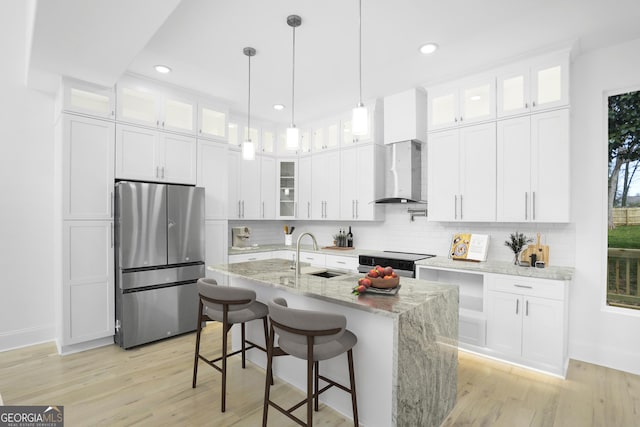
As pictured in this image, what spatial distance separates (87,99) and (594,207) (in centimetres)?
529

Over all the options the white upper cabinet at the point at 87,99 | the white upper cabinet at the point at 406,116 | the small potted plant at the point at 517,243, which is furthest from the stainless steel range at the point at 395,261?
the white upper cabinet at the point at 87,99

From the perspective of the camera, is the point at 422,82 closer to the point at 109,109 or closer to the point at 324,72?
the point at 324,72

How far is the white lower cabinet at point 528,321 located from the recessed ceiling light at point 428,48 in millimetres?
2282

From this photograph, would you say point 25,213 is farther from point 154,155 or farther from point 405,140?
point 405,140

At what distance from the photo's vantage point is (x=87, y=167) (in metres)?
3.43

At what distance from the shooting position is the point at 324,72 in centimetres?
366

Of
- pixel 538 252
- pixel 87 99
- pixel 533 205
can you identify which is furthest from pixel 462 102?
pixel 87 99

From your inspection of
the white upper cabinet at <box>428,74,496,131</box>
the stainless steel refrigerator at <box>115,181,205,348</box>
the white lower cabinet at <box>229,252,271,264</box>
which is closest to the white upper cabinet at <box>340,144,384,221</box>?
the white upper cabinet at <box>428,74,496,131</box>

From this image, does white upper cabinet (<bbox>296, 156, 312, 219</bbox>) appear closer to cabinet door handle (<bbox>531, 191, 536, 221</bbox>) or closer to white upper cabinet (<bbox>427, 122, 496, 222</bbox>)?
white upper cabinet (<bbox>427, 122, 496, 222</bbox>)

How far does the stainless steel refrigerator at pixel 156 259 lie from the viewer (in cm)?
351

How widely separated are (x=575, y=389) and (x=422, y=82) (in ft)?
11.1

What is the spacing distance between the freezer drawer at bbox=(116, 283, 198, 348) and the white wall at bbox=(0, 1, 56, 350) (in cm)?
106

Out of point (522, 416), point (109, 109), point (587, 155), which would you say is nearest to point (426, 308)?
point (522, 416)

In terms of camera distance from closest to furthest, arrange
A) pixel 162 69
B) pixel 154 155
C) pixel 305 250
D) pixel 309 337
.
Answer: pixel 309 337, pixel 162 69, pixel 154 155, pixel 305 250
